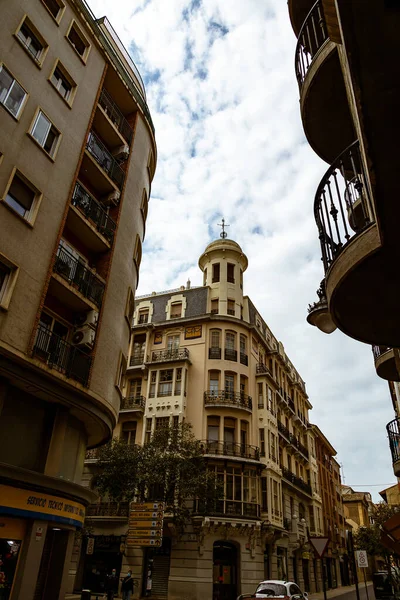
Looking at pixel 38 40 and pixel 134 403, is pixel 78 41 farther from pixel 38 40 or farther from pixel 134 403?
pixel 134 403

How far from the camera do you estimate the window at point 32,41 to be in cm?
1516

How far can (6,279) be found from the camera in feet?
41.4

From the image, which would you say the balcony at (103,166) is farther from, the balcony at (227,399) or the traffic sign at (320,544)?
the balcony at (227,399)

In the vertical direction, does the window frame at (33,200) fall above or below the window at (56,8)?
below

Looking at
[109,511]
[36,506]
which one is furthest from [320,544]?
[109,511]

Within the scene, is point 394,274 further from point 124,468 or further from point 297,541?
point 297,541

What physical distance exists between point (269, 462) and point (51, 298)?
83.6 ft

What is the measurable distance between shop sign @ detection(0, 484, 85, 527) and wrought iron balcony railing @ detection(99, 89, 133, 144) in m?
15.4

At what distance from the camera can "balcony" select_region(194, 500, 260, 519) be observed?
29.0m

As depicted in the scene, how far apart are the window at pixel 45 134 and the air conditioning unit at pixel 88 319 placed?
18.3 ft

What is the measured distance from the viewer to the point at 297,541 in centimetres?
3822

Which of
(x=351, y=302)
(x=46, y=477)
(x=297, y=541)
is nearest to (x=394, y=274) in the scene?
(x=351, y=302)

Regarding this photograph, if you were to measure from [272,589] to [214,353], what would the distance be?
20.6m

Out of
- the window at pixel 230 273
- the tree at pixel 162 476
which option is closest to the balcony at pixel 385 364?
the tree at pixel 162 476
